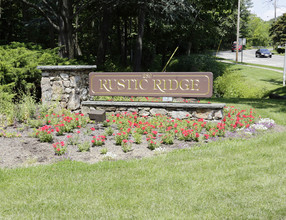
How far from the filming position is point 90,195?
13.9ft

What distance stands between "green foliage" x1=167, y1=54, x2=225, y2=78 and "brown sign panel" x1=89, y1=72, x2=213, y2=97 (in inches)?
582

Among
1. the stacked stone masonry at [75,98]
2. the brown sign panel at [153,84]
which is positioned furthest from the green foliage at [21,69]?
the brown sign panel at [153,84]

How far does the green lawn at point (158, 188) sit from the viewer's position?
12.4 feet

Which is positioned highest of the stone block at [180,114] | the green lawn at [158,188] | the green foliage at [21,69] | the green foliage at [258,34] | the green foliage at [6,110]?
the green foliage at [258,34]

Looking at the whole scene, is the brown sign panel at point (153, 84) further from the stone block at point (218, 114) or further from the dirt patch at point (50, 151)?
the dirt patch at point (50, 151)

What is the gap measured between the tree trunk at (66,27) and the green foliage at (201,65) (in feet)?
39.1

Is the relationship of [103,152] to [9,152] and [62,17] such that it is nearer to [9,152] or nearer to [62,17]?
[9,152]

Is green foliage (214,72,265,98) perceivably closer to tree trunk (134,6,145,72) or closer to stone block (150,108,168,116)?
tree trunk (134,6,145,72)

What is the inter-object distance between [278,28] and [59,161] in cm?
5516

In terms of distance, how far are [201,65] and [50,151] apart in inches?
783

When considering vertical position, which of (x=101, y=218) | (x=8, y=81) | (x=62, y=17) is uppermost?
(x=62, y=17)

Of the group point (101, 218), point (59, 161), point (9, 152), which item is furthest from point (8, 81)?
point (101, 218)

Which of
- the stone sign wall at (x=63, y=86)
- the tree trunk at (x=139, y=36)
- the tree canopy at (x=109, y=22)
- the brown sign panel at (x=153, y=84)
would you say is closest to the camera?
the brown sign panel at (x=153, y=84)

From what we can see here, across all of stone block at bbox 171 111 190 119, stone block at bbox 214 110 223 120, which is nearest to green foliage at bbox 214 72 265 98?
stone block at bbox 214 110 223 120
